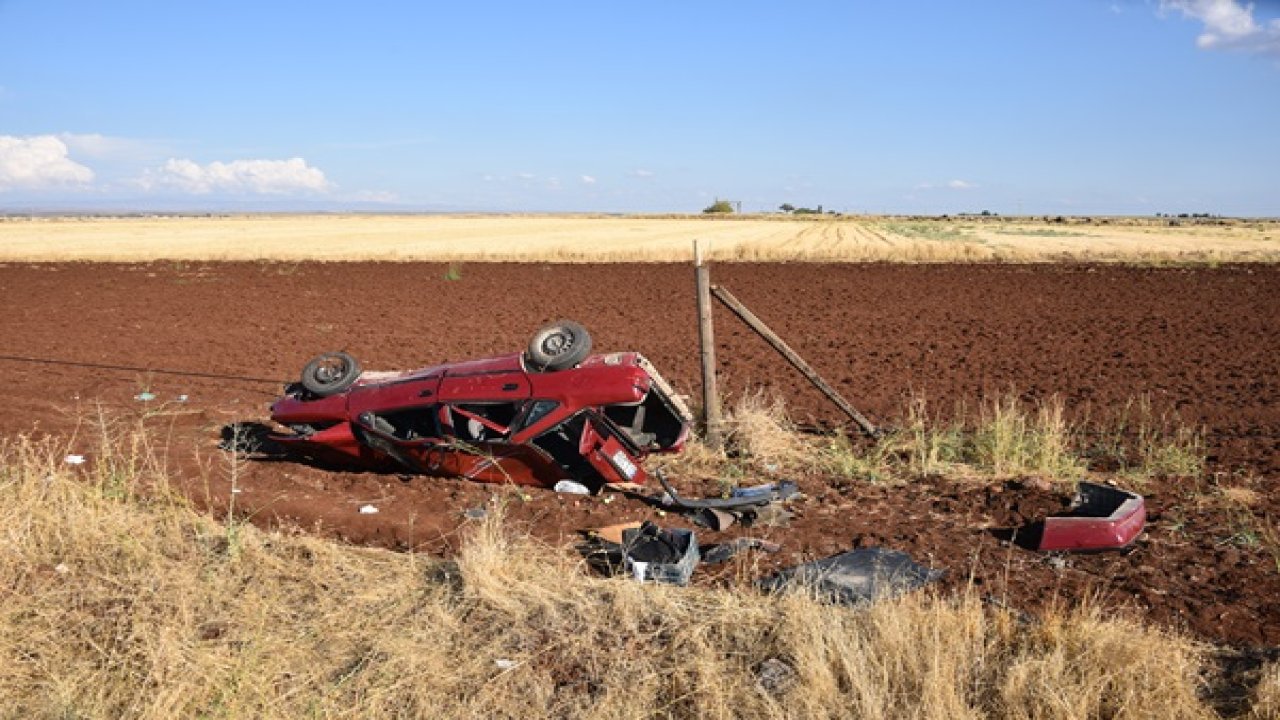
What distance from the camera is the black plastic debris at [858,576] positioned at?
520 centimetres

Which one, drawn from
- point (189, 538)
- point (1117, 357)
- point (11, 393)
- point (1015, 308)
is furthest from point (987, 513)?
point (1015, 308)

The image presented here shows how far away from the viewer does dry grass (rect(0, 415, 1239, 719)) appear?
13.7 feet

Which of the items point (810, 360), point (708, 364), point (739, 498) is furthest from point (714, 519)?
point (810, 360)

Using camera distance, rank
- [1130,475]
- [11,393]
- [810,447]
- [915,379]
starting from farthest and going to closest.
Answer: [915,379] < [11,393] < [810,447] < [1130,475]

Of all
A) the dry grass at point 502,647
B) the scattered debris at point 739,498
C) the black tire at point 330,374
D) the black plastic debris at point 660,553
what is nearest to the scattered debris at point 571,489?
the scattered debris at point 739,498

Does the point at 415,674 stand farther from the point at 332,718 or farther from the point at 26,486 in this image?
the point at 26,486

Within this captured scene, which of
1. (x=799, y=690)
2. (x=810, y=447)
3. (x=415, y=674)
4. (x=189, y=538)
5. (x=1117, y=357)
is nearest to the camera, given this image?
(x=799, y=690)

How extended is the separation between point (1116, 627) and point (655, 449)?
3.91m

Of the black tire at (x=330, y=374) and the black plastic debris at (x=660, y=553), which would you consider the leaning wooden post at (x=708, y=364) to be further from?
the black tire at (x=330, y=374)

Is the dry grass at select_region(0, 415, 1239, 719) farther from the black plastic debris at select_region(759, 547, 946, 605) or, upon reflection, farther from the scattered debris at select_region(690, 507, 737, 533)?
the scattered debris at select_region(690, 507, 737, 533)

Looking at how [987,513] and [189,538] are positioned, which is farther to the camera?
[987,513]

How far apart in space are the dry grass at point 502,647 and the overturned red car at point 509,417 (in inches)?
64.7

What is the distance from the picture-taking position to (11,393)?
1141cm

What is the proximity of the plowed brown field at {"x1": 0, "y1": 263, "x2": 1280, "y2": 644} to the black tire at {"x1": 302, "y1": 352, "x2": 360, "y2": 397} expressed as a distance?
0.66 m
